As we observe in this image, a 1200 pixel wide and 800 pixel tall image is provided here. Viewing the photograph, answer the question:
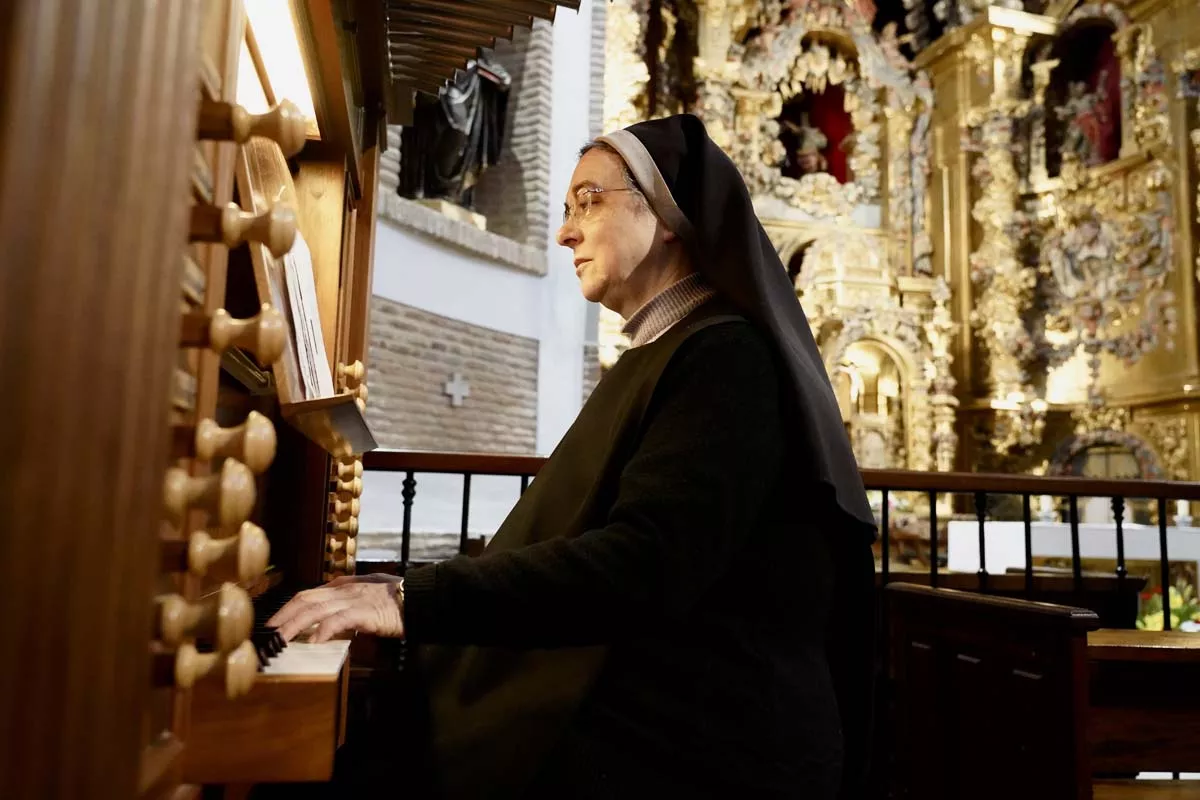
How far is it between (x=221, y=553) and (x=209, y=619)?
0.17 feet

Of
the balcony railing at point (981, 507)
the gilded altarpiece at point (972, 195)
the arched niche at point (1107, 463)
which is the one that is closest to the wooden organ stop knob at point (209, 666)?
the balcony railing at point (981, 507)

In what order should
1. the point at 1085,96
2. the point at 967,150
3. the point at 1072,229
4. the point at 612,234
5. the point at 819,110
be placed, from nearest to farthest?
the point at 612,234 → the point at 1072,229 → the point at 1085,96 → the point at 967,150 → the point at 819,110

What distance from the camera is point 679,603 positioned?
3.98 ft

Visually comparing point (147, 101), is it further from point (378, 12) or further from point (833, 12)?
point (833, 12)

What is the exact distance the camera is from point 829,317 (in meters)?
12.7

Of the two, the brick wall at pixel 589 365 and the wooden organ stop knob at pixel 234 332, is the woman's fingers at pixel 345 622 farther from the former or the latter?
the brick wall at pixel 589 365

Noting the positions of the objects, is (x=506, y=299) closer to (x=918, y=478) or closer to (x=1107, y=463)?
(x=918, y=478)

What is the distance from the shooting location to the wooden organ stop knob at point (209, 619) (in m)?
0.65

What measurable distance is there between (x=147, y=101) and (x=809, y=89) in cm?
1539

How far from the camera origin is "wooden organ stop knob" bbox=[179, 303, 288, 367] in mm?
703

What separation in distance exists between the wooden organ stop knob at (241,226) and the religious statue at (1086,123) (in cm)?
1442

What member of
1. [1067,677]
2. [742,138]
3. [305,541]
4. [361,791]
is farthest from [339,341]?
[742,138]

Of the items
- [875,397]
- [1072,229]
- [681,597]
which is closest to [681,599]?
[681,597]

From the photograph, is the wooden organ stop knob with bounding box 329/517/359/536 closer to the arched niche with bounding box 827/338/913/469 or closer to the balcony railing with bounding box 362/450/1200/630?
the balcony railing with bounding box 362/450/1200/630
